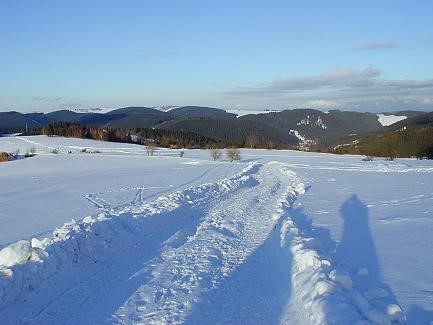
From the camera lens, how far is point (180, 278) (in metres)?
8.23

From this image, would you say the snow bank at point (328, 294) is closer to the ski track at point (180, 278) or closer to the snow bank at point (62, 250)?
the ski track at point (180, 278)

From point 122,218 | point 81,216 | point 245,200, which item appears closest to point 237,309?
point 122,218

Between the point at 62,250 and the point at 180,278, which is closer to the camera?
the point at 180,278

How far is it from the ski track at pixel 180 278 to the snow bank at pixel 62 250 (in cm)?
2

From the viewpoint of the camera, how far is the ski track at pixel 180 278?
21.5ft

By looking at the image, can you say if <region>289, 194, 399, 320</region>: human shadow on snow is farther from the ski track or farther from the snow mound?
the ski track

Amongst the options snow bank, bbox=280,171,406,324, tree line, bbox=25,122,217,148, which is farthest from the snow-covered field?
tree line, bbox=25,122,217,148

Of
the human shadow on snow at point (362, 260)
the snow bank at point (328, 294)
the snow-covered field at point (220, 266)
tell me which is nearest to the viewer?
the snow bank at point (328, 294)

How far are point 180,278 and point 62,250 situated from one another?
2.59 meters

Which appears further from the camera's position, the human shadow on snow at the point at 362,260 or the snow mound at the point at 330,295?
the human shadow on snow at the point at 362,260

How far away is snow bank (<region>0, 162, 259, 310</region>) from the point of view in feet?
24.5

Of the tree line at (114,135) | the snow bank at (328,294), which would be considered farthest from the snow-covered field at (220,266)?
the tree line at (114,135)

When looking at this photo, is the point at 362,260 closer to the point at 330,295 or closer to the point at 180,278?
the point at 330,295

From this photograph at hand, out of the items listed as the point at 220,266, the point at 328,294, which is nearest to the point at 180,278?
the point at 220,266
